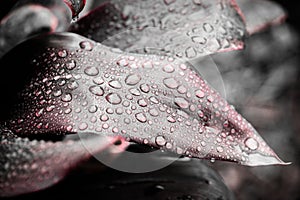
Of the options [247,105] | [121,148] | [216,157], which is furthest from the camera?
[247,105]

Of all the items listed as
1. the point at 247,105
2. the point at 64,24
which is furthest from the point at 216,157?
the point at 247,105

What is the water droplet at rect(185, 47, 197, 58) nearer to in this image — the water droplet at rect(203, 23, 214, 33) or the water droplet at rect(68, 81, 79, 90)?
the water droplet at rect(203, 23, 214, 33)

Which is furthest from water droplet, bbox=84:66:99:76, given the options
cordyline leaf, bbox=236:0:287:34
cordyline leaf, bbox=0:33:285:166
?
cordyline leaf, bbox=236:0:287:34

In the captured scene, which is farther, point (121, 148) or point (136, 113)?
point (121, 148)

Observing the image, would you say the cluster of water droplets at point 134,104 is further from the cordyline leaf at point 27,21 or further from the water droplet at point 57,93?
the cordyline leaf at point 27,21

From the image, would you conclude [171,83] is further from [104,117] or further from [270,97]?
[270,97]

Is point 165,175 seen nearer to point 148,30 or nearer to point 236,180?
point 148,30
